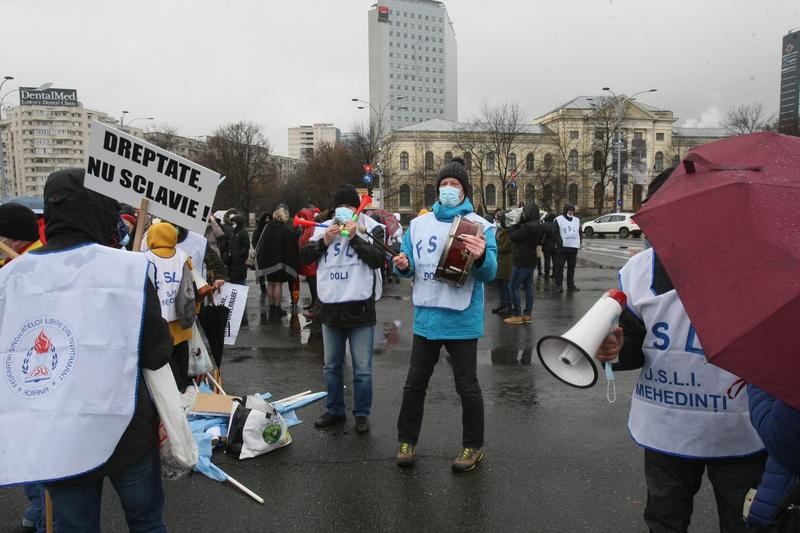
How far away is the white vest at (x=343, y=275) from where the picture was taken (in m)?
4.67

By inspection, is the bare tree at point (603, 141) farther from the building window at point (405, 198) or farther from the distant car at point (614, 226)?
the distant car at point (614, 226)

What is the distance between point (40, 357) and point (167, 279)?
7.91 ft

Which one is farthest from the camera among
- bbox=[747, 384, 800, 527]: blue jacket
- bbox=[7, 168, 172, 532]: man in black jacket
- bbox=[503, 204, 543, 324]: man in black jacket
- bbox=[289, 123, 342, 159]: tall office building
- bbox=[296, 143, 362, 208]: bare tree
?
bbox=[289, 123, 342, 159]: tall office building

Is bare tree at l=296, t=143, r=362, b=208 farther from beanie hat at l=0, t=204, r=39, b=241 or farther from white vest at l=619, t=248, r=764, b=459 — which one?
white vest at l=619, t=248, r=764, b=459

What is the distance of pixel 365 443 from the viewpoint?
451 centimetres

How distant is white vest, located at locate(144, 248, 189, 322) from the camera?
4.42 m

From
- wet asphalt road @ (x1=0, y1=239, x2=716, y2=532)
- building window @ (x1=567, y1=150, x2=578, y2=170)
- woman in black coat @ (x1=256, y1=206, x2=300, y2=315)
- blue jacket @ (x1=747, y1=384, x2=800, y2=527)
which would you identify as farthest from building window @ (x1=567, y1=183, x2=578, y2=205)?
blue jacket @ (x1=747, y1=384, x2=800, y2=527)

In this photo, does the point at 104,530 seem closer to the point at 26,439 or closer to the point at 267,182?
the point at 26,439

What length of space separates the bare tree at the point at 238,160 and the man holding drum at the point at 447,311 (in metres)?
61.9

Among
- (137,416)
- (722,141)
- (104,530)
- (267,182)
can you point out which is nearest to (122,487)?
(137,416)

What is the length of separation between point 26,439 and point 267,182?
7523 cm

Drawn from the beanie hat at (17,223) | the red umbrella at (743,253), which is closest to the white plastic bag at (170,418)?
the beanie hat at (17,223)

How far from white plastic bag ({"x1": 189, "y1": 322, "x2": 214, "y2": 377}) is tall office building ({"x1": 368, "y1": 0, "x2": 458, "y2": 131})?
390ft

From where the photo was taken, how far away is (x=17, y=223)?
11.2 ft
